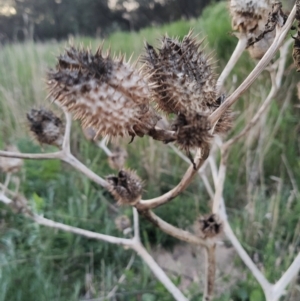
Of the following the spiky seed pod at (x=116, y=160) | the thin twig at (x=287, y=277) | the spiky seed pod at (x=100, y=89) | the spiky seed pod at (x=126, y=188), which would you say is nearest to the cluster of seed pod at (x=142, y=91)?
the spiky seed pod at (x=100, y=89)

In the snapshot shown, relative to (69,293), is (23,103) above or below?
above

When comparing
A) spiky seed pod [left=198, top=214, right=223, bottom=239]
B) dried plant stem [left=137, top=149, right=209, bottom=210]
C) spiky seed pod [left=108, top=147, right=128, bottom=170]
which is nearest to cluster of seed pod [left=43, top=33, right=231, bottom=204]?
dried plant stem [left=137, top=149, right=209, bottom=210]

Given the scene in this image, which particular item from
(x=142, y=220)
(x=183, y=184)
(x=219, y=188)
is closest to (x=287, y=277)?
(x=219, y=188)

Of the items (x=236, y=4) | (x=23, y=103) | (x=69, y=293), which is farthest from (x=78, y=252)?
(x=23, y=103)

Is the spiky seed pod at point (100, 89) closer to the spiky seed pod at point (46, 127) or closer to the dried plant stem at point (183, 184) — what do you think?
the dried plant stem at point (183, 184)

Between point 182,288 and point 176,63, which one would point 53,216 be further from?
point 176,63

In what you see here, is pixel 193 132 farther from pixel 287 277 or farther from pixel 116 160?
pixel 116 160

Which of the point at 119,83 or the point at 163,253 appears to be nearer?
the point at 119,83
